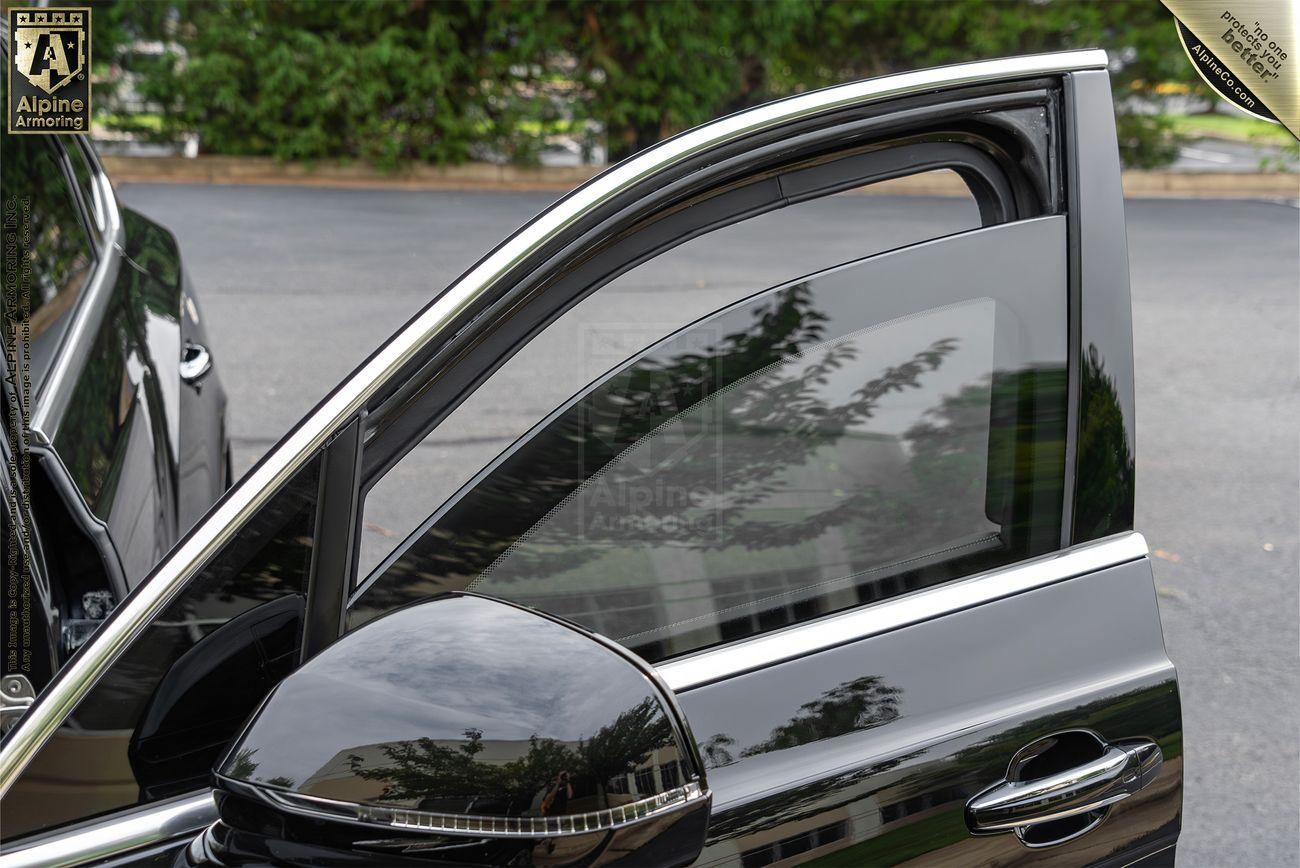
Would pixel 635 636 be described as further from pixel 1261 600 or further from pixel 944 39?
pixel 944 39

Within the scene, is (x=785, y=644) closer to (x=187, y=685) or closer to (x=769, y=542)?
(x=769, y=542)

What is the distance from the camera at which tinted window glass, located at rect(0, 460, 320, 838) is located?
1135 mm

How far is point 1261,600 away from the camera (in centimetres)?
417

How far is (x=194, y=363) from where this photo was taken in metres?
2.55

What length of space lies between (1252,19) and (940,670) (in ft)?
2.69

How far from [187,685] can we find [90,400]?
3.33ft

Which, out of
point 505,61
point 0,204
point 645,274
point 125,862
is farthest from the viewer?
point 505,61

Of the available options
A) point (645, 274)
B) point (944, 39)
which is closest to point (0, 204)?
point (645, 274)

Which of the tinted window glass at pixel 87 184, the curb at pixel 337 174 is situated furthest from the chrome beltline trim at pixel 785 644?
the curb at pixel 337 174

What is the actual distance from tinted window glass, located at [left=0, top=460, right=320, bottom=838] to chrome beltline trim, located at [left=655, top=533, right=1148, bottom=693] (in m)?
0.43

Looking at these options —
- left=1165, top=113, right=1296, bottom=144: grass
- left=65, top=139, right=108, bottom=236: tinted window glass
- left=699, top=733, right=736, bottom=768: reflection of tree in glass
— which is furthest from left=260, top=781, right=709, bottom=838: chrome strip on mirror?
left=1165, top=113, right=1296, bottom=144: grass

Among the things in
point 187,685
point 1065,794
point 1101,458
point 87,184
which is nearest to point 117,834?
point 187,685

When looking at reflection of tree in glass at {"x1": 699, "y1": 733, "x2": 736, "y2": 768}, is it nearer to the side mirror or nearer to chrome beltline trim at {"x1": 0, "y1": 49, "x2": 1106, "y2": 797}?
the side mirror

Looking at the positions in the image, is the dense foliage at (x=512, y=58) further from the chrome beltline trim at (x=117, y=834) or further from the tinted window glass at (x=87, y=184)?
the chrome beltline trim at (x=117, y=834)
